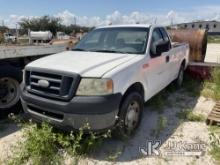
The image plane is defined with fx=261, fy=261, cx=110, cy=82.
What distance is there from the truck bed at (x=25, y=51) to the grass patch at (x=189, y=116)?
2998 mm

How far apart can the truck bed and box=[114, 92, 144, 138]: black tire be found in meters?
2.31

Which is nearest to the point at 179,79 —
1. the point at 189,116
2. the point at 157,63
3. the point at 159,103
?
the point at 159,103

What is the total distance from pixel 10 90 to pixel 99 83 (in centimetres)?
241

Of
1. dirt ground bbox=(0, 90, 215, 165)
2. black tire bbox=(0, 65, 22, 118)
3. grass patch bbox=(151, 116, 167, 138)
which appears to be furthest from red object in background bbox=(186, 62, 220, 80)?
black tire bbox=(0, 65, 22, 118)

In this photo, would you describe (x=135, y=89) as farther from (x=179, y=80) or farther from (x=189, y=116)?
(x=179, y=80)

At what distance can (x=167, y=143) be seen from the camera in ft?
13.3

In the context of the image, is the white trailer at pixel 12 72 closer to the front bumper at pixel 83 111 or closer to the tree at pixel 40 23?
the front bumper at pixel 83 111

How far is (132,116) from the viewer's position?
4.11 m

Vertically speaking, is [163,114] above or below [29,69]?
below

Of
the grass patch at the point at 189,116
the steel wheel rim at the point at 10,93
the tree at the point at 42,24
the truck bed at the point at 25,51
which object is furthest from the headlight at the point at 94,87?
the tree at the point at 42,24

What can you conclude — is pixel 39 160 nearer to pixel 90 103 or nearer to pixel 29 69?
pixel 90 103

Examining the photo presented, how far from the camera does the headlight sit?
3.37m

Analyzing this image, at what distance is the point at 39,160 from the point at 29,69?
133cm

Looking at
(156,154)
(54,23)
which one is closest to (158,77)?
(156,154)
